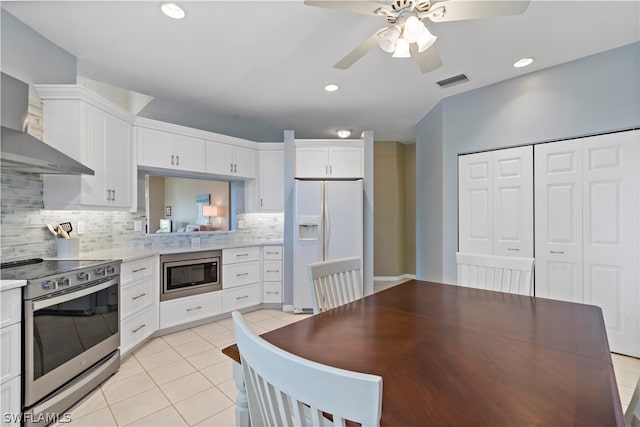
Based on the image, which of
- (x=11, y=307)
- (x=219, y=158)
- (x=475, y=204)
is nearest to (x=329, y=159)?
(x=219, y=158)

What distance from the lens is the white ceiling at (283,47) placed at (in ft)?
6.73

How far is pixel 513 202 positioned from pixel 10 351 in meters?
4.11

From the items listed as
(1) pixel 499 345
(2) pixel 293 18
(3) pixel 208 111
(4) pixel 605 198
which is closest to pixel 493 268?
(1) pixel 499 345

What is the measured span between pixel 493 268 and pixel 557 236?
4.50ft

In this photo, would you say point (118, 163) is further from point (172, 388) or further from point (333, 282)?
point (333, 282)

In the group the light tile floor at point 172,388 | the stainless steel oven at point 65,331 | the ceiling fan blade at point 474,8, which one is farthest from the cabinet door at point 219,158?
the ceiling fan blade at point 474,8

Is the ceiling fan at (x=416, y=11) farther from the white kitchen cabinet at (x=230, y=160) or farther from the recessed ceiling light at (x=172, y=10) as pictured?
the white kitchen cabinet at (x=230, y=160)

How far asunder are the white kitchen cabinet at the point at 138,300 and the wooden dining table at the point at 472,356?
2032 mm

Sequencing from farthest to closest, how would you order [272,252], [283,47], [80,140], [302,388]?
[272,252], [283,47], [80,140], [302,388]

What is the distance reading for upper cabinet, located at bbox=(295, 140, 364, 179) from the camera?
4086 mm

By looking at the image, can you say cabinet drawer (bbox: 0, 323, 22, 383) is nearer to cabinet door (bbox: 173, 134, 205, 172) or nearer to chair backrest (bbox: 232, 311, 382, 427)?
chair backrest (bbox: 232, 311, 382, 427)

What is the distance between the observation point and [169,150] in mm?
3355

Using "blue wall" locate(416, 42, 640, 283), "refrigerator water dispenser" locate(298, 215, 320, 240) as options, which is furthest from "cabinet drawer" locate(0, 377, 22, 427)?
"blue wall" locate(416, 42, 640, 283)

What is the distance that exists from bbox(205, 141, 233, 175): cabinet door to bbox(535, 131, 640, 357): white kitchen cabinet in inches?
140
